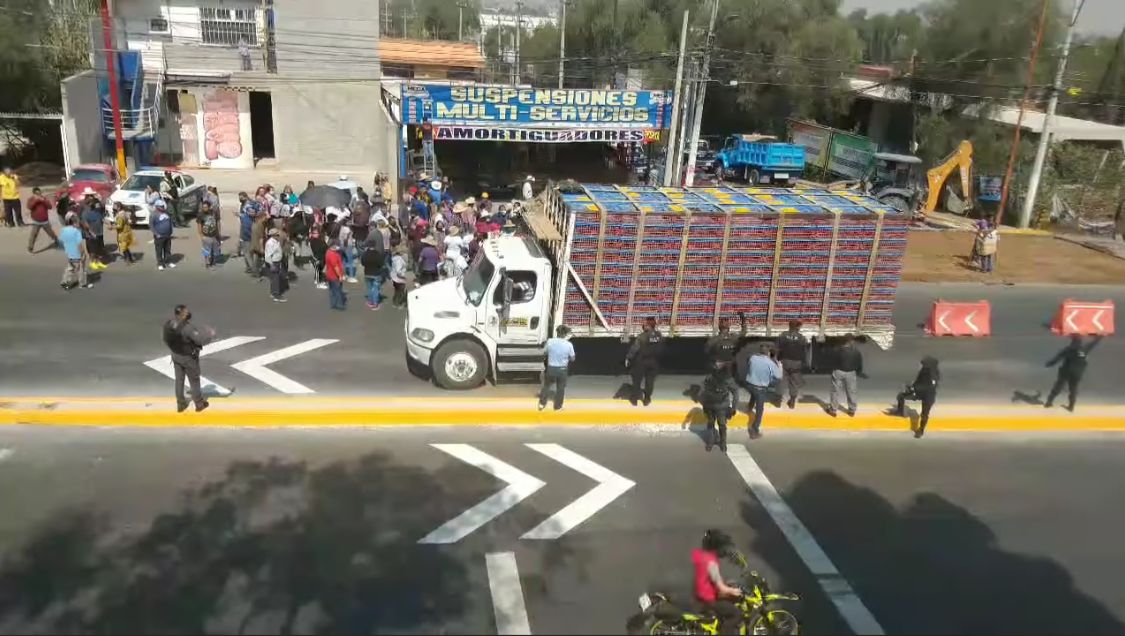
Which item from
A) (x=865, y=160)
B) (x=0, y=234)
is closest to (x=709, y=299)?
(x=0, y=234)

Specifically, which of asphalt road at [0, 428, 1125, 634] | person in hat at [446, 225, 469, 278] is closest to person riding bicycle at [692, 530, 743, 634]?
asphalt road at [0, 428, 1125, 634]

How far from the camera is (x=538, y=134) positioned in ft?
96.5

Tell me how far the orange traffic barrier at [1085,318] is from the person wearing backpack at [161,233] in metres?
Result: 19.1

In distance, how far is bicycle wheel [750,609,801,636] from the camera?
6992 millimetres

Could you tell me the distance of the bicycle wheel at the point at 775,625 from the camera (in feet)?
22.9

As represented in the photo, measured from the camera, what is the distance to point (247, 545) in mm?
8273

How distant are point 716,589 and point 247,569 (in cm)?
439

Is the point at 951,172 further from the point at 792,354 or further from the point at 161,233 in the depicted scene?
the point at 161,233

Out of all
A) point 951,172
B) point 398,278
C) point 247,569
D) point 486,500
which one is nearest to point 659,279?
point 486,500

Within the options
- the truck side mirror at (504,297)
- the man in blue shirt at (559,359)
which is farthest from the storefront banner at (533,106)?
the man in blue shirt at (559,359)

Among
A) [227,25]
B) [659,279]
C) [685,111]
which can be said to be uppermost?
[227,25]

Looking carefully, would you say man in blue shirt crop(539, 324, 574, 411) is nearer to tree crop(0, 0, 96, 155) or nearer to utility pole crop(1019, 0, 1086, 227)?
utility pole crop(1019, 0, 1086, 227)

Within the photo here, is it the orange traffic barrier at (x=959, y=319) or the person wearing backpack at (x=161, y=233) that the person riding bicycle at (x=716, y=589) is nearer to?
the orange traffic barrier at (x=959, y=319)

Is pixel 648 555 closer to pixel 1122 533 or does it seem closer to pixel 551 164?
pixel 1122 533
